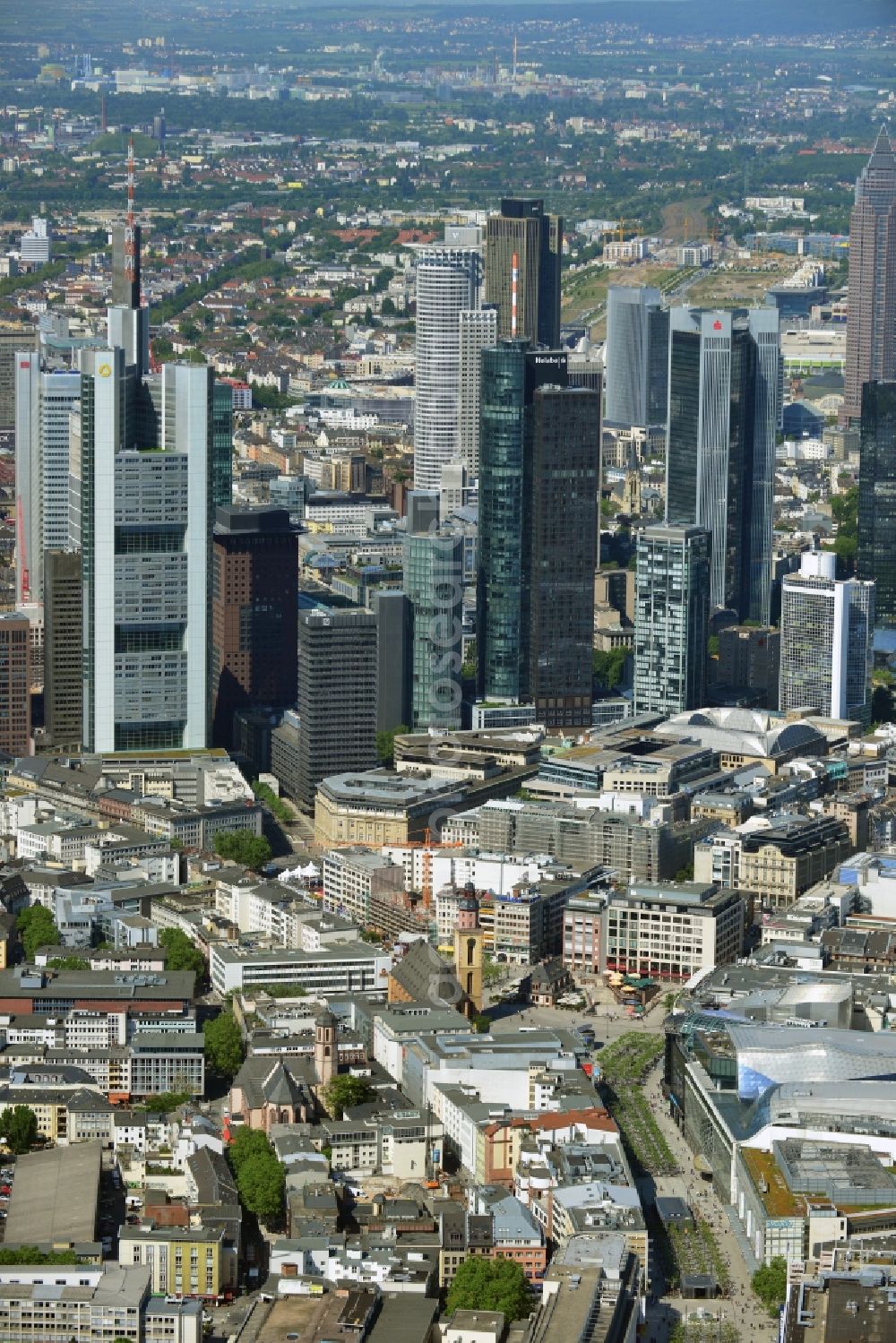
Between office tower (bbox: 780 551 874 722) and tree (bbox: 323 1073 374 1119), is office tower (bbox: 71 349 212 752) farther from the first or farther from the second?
tree (bbox: 323 1073 374 1119)

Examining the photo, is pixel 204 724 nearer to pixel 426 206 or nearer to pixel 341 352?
pixel 341 352

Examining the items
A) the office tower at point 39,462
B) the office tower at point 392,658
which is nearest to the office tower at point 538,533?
the office tower at point 392,658

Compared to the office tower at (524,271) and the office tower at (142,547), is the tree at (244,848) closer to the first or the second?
the office tower at (142,547)

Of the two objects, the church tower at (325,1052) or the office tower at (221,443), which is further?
the office tower at (221,443)

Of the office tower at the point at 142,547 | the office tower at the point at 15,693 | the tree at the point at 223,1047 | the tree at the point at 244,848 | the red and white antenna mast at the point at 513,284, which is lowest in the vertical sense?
the tree at the point at 223,1047

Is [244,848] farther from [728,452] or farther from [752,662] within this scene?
[728,452]
